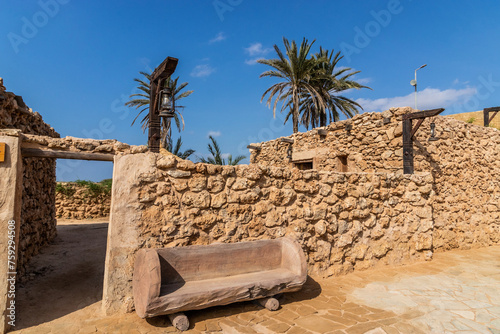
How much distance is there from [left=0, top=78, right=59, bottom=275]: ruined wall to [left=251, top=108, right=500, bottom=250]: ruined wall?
6499 mm

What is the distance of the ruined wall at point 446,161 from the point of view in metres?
6.25

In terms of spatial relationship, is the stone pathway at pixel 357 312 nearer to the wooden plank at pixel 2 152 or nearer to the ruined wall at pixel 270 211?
the ruined wall at pixel 270 211

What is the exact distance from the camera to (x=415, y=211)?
5.37m

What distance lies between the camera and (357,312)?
3.35 meters

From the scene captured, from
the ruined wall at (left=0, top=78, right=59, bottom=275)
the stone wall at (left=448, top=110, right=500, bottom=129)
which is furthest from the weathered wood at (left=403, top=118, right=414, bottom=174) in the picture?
the stone wall at (left=448, top=110, right=500, bottom=129)

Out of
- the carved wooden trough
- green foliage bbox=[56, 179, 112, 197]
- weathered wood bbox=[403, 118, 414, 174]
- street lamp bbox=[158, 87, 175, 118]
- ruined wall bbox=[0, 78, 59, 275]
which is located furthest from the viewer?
green foliage bbox=[56, 179, 112, 197]

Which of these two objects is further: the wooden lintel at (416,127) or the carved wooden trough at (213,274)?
the wooden lintel at (416,127)

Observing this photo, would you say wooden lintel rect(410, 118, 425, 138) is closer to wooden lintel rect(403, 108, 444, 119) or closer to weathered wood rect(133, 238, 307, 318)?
wooden lintel rect(403, 108, 444, 119)

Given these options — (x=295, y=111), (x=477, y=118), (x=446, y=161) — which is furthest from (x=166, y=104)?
(x=477, y=118)

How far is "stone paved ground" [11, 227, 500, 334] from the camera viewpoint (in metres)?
2.94

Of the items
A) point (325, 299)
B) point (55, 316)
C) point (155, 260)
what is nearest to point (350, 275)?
point (325, 299)

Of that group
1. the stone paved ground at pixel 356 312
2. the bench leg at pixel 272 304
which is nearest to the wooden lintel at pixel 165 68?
the stone paved ground at pixel 356 312

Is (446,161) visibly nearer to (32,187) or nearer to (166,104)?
(166,104)

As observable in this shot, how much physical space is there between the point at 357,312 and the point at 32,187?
583 cm
